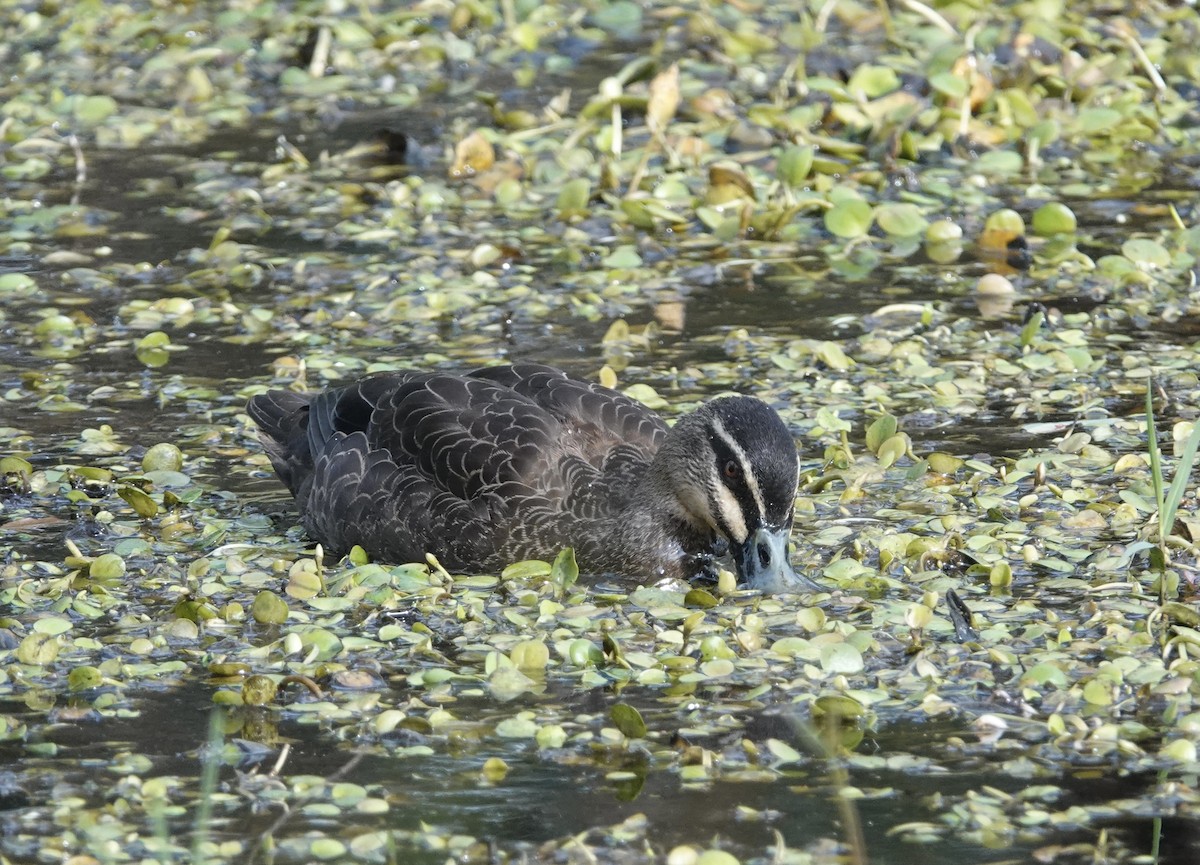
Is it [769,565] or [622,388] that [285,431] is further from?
[769,565]

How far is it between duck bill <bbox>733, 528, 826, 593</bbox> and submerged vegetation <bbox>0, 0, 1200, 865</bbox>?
0.34 feet

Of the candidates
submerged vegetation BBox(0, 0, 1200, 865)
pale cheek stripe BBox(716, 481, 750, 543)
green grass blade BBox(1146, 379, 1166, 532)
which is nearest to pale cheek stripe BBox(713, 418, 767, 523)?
pale cheek stripe BBox(716, 481, 750, 543)

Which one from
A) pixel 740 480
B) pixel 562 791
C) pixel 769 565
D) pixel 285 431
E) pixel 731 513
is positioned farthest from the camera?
pixel 285 431

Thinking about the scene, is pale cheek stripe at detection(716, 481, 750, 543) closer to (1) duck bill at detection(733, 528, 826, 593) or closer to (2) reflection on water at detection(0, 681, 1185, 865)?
(1) duck bill at detection(733, 528, 826, 593)

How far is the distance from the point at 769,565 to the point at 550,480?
1.16 metres

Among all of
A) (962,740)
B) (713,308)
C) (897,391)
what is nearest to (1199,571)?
(962,740)

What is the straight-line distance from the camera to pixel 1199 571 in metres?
7.94

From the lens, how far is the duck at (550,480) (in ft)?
26.4

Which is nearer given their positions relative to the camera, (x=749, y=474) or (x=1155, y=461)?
(x=1155, y=461)

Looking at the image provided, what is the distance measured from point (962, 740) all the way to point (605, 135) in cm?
847

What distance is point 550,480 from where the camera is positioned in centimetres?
855

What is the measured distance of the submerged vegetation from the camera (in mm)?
6348

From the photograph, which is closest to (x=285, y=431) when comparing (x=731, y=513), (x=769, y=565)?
(x=731, y=513)

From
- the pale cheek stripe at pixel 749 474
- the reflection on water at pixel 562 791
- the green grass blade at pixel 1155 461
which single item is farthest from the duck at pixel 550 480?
the reflection on water at pixel 562 791
